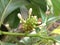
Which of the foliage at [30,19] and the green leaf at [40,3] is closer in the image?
the foliage at [30,19]

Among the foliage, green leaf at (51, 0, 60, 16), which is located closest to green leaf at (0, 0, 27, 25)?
the foliage

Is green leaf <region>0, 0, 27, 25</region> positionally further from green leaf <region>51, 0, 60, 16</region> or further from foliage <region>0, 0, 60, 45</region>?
green leaf <region>51, 0, 60, 16</region>

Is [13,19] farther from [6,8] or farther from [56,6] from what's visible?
[56,6]

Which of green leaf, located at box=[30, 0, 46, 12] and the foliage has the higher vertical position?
green leaf, located at box=[30, 0, 46, 12]

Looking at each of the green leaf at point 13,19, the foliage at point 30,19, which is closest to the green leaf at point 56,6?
the foliage at point 30,19

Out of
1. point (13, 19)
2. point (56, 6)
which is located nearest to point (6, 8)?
point (13, 19)

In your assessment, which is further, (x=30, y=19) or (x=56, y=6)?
(x=56, y=6)

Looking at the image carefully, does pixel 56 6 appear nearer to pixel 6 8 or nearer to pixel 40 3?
pixel 40 3

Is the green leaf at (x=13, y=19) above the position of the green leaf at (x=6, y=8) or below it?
below

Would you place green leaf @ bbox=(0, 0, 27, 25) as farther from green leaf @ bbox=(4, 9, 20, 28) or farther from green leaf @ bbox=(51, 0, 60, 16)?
green leaf @ bbox=(51, 0, 60, 16)

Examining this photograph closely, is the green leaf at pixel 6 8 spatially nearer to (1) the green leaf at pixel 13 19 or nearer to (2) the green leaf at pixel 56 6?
(1) the green leaf at pixel 13 19

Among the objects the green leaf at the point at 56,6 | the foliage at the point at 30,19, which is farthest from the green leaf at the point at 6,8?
the green leaf at the point at 56,6

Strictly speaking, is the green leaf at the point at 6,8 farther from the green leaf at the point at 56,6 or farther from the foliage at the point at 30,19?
the green leaf at the point at 56,6

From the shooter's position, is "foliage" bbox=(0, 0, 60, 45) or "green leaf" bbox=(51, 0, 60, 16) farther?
"green leaf" bbox=(51, 0, 60, 16)
